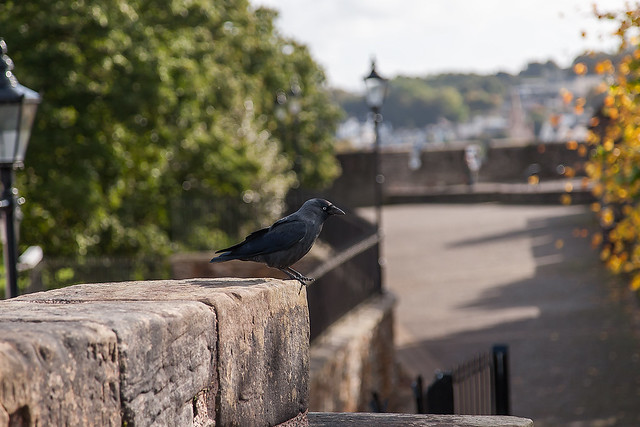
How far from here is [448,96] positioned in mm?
132125

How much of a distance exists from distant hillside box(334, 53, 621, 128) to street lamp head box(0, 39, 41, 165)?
103 meters

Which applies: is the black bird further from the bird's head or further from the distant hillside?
the distant hillside

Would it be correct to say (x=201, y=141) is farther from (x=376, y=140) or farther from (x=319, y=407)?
(x=319, y=407)

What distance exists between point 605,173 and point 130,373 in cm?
758

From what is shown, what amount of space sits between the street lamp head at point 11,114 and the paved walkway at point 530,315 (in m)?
5.49

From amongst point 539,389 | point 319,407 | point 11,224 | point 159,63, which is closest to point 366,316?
point 539,389

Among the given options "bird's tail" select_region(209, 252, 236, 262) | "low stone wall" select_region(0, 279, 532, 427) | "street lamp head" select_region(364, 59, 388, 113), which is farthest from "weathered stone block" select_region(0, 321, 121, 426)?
"street lamp head" select_region(364, 59, 388, 113)

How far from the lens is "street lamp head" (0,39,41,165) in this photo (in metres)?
7.09

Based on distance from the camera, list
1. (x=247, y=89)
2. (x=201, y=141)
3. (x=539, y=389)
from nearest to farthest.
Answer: (x=539, y=389), (x=201, y=141), (x=247, y=89)

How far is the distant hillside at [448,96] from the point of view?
119 meters

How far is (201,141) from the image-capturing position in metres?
19.6

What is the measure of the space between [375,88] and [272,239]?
10.6 m

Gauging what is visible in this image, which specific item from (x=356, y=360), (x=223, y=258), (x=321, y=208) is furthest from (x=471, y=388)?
(x=223, y=258)

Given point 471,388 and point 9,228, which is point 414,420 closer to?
point 471,388
